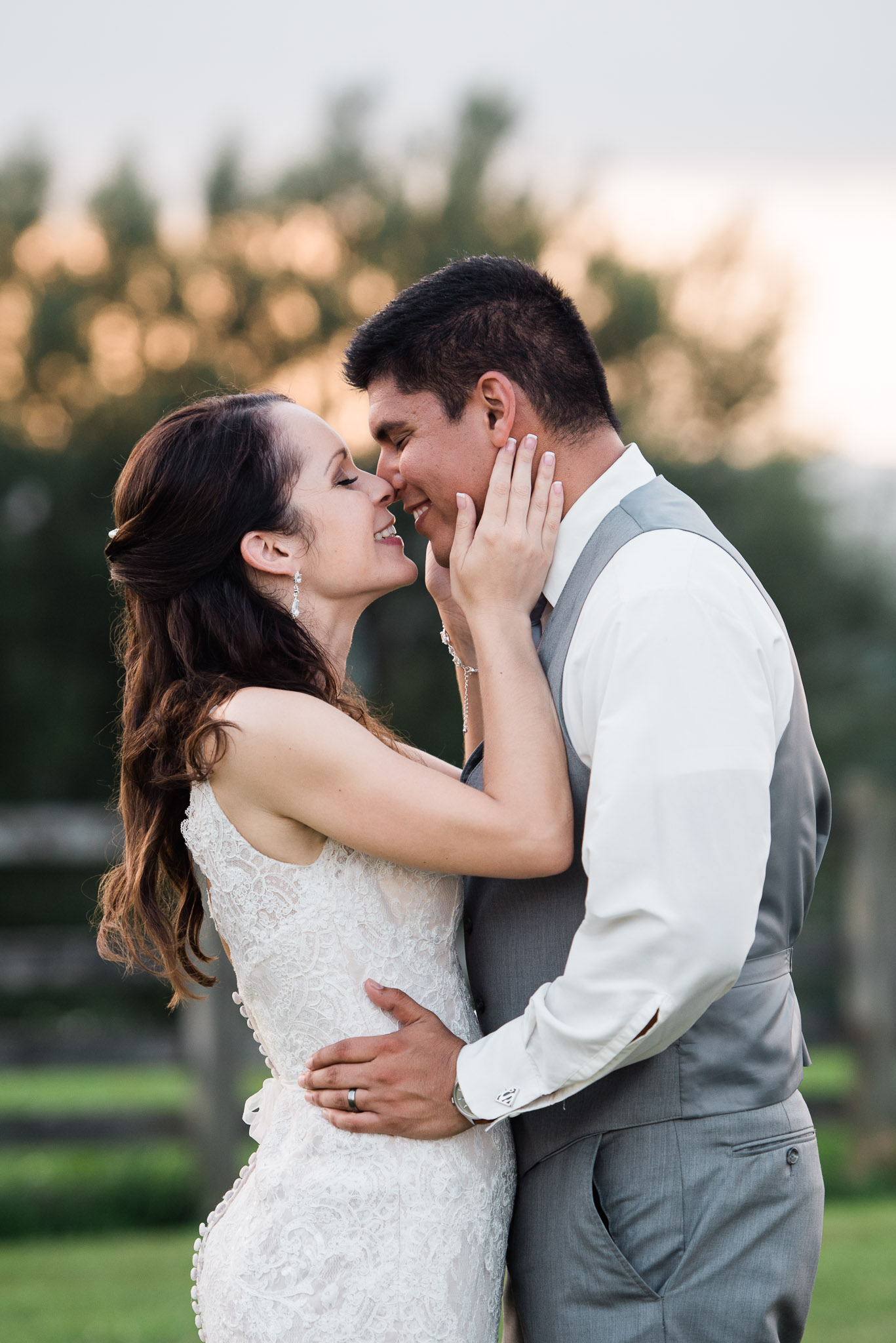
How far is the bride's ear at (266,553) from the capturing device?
2.44 m

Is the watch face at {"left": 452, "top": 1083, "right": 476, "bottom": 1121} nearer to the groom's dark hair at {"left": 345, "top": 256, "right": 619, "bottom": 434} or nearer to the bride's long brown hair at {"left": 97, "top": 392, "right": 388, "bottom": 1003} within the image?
the bride's long brown hair at {"left": 97, "top": 392, "right": 388, "bottom": 1003}

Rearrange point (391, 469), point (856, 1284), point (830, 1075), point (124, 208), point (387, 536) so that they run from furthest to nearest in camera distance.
Answer: 1. point (124, 208)
2. point (830, 1075)
3. point (856, 1284)
4. point (387, 536)
5. point (391, 469)

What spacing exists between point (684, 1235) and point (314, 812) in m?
0.87

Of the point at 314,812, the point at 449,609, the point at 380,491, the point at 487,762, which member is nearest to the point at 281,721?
the point at 314,812

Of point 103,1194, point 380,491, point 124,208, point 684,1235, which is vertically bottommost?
point 103,1194

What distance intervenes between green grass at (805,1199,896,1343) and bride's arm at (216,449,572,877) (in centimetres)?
290

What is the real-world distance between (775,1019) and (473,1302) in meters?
0.69

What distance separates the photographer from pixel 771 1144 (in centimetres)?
204

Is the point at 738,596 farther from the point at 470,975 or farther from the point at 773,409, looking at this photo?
the point at 773,409

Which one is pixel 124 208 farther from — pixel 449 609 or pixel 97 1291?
pixel 449 609

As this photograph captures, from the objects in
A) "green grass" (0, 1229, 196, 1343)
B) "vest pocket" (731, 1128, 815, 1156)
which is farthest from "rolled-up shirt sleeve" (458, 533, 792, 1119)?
"green grass" (0, 1229, 196, 1343)

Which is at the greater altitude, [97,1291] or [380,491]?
[380,491]

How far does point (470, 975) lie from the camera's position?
237 centimetres

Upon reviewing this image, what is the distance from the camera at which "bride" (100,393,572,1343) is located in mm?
2113
